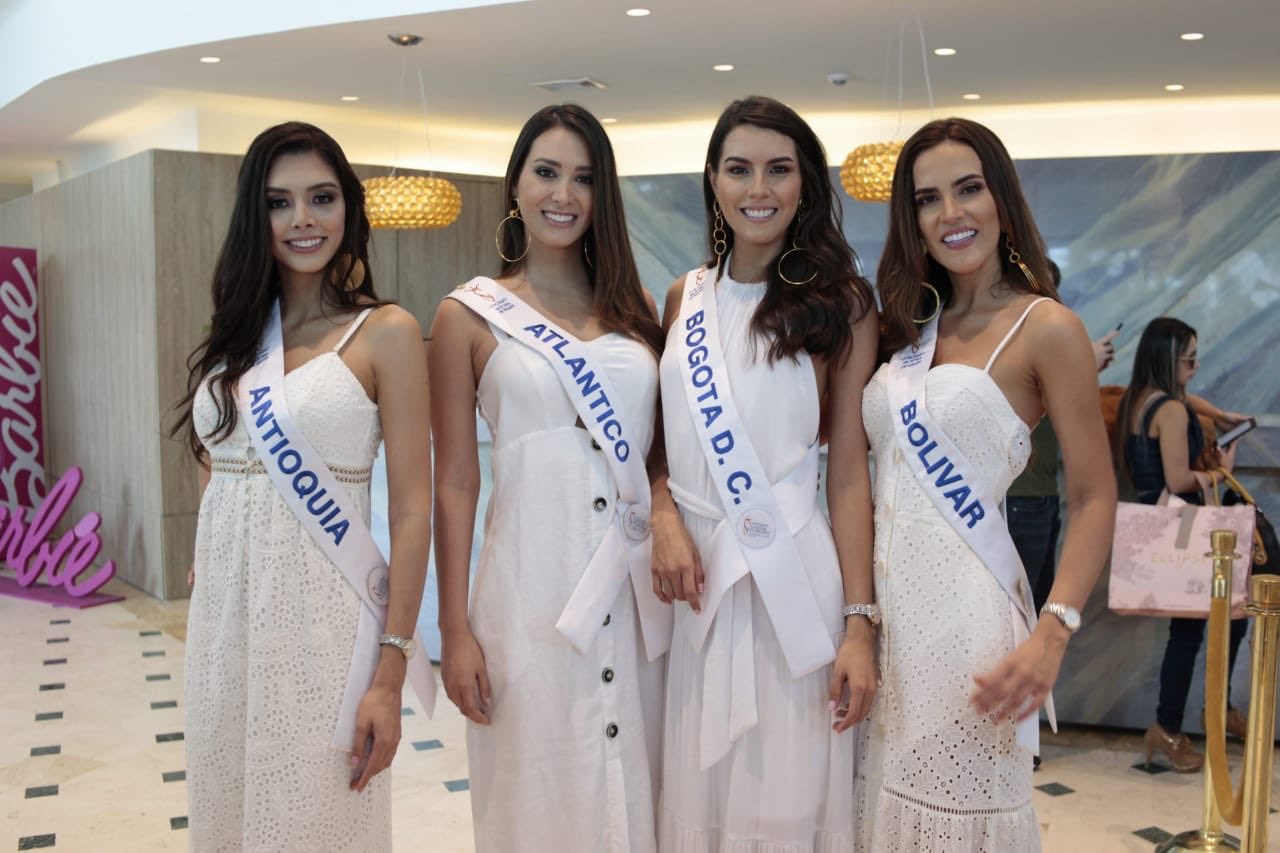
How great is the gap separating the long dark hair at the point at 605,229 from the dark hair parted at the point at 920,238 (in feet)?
1.31

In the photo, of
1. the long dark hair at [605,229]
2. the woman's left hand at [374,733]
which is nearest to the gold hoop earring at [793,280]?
the long dark hair at [605,229]

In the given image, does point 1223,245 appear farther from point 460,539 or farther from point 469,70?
point 460,539

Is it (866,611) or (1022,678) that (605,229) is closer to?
(866,611)

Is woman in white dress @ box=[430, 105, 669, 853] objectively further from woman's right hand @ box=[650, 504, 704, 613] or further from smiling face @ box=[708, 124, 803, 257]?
smiling face @ box=[708, 124, 803, 257]

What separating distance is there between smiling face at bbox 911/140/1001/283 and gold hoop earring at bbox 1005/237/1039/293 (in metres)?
0.02

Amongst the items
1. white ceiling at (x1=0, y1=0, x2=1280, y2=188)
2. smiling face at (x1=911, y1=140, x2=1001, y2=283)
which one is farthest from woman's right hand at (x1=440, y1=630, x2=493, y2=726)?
white ceiling at (x1=0, y1=0, x2=1280, y2=188)

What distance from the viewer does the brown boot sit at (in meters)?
4.06

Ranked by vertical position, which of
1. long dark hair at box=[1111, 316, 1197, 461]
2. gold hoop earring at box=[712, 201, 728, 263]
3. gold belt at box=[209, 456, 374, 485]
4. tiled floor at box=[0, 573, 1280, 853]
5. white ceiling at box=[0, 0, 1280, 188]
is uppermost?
white ceiling at box=[0, 0, 1280, 188]

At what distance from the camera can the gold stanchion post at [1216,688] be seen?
9.21ft

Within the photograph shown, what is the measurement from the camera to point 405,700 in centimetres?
470

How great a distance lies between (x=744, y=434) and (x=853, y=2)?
12.3 ft

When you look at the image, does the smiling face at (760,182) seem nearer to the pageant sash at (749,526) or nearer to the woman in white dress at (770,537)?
the woman in white dress at (770,537)

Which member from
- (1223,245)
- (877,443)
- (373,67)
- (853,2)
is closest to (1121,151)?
(1223,245)

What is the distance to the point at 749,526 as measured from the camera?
6.18 feet
